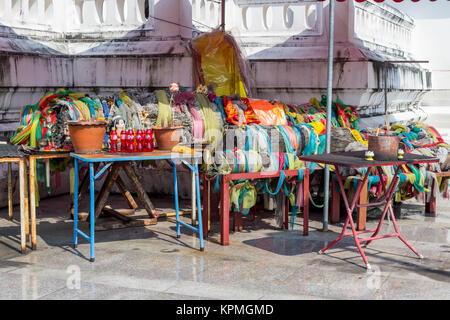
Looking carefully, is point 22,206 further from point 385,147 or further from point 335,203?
point 335,203

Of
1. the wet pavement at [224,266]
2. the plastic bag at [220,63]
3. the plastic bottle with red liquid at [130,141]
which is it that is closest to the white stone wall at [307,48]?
the plastic bag at [220,63]

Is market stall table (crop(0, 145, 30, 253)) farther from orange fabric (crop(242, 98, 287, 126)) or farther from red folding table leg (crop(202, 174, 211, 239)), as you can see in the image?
orange fabric (crop(242, 98, 287, 126))

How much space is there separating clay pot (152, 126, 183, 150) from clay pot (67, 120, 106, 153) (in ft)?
2.06

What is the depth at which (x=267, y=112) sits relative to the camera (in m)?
8.84

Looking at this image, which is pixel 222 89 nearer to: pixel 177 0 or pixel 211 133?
pixel 177 0

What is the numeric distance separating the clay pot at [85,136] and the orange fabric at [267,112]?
2.52 m

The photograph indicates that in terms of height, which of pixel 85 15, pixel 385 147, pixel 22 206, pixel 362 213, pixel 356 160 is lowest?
pixel 362 213

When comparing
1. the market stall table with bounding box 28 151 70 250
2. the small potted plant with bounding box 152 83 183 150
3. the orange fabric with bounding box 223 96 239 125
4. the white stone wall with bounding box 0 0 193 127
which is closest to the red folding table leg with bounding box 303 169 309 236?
the orange fabric with bounding box 223 96 239 125

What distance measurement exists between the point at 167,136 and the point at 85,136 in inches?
33.4

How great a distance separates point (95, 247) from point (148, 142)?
121 centimetres

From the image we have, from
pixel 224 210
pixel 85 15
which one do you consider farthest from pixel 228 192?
pixel 85 15

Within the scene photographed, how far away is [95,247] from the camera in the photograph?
6988 millimetres

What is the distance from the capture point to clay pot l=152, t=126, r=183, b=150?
23.1 feet

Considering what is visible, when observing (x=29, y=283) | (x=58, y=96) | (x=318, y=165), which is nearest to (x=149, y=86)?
(x=58, y=96)
